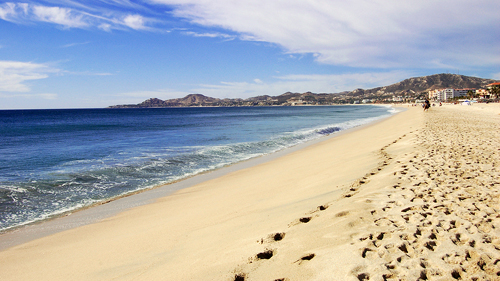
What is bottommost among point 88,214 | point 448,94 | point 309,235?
point 88,214

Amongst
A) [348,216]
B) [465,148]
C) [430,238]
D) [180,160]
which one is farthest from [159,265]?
[465,148]

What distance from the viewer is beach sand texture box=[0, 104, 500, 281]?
300 cm

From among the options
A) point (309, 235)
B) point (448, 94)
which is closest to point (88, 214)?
point (309, 235)

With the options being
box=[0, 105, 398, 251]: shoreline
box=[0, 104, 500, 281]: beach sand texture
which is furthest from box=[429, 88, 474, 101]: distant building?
box=[0, 105, 398, 251]: shoreline

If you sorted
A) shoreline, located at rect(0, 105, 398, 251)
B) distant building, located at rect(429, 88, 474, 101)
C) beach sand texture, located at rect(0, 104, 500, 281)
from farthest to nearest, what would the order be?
distant building, located at rect(429, 88, 474, 101)
shoreline, located at rect(0, 105, 398, 251)
beach sand texture, located at rect(0, 104, 500, 281)

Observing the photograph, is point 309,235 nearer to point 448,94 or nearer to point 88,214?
point 88,214

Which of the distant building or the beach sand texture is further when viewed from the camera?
the distant building

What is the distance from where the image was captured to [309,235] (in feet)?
12.5

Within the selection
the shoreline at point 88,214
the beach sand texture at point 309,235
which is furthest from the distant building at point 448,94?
the shoreline at point 88,214

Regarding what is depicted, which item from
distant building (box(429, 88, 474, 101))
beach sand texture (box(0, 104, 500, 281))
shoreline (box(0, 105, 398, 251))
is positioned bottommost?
shoreline (box(0, 105, 398, 251))

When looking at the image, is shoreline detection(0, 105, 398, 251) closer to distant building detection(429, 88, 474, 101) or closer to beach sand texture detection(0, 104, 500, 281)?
beach sand texture detection(0, 104, 500, 281)

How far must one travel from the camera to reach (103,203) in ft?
24.7

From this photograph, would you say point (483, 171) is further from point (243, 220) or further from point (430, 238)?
point (243, 220)

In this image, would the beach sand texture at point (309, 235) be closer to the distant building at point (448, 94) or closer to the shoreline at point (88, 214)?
the shoreline at point (88, 214)
